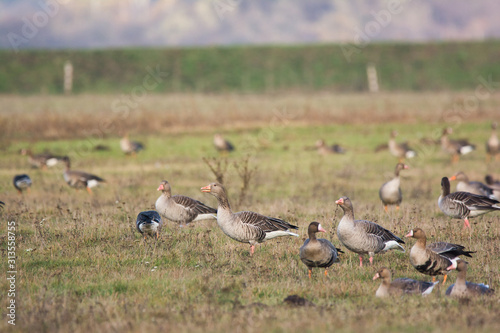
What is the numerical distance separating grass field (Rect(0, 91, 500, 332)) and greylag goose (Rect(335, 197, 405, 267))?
39cm

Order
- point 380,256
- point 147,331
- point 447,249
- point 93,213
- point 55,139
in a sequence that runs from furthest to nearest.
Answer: point 55,139 → point 93,213 → point 380,256 → point 447,249 → point 147,331

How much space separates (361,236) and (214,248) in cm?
302

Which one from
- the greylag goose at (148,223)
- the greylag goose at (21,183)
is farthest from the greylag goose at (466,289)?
the greylag goose at (21,183)

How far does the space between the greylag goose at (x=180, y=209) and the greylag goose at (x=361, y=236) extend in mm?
4232

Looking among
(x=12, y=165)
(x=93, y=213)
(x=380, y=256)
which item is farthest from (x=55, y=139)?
(x=380, y=256)

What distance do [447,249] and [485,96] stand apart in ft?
144

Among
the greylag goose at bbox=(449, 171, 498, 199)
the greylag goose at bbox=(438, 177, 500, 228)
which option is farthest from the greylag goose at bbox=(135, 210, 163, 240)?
the greylag goose at bbox=(449, 171, 498, 199)

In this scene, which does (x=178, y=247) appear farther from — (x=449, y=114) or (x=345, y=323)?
(x=449, y=114)

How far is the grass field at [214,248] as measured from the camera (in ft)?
23.2

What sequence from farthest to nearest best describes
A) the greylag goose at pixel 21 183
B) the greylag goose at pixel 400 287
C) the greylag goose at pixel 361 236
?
the greylag goose at pixel 21 183 < the greylag goose at pixel 361 236 < the greylag goose at pixel 400 287

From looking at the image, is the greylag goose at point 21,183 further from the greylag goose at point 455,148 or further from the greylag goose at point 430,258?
the greylag goose at point 455,148

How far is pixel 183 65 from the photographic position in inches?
2923

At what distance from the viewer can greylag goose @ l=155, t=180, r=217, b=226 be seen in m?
12.6

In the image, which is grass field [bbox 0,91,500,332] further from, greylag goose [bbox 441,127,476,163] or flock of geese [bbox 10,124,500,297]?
greylag goose [bbox 441,127,476,163]
